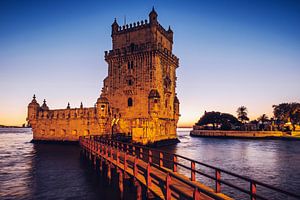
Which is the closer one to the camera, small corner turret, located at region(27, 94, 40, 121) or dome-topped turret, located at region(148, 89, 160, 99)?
dome-topped turret, located at region(148, 89, 160, 99)

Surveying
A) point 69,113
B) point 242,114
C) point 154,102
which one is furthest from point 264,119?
point 69,113

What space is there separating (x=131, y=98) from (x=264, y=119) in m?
83.0

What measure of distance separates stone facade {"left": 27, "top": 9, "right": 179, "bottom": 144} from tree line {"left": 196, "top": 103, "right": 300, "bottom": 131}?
60.7 m

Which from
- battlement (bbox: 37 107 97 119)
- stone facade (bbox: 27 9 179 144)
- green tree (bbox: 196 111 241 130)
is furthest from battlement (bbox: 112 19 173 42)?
green tree (bbox: 196 111 241 130)

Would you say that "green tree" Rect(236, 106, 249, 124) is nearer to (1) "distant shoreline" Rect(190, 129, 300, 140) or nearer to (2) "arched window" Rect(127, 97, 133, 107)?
(1) "distant shoreline" Rect(190, 129, 300, 140)

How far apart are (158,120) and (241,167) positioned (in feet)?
62.1

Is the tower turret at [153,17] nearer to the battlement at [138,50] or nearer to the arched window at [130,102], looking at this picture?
the battlement at [138,50]

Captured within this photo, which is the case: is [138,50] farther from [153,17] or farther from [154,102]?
[154,102]

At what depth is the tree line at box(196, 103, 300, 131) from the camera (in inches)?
3492

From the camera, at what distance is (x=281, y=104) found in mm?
95438

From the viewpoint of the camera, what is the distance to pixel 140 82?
44.4m

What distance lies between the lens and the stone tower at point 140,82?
42.6 m

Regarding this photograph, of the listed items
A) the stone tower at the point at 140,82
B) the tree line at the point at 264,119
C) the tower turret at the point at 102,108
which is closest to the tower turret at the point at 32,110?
the stone tower at the point at 140,82

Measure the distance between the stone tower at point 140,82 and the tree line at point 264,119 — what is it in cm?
6190
